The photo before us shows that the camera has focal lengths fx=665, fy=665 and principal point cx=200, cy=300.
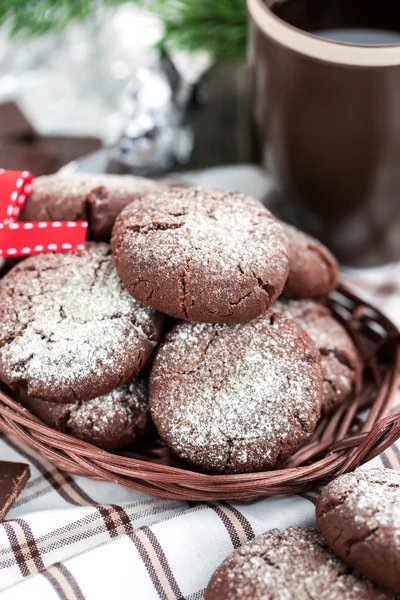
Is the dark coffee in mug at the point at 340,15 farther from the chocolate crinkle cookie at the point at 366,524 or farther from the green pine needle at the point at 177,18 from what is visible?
the chocolate crinkle cookie at the point at 366,524

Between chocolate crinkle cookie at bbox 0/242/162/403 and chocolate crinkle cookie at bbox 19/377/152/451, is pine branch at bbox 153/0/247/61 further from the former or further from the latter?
chocolate crinkle cookie at bbox 19/377/152/451

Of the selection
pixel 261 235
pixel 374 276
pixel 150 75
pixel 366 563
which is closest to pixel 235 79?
pixel 150 75

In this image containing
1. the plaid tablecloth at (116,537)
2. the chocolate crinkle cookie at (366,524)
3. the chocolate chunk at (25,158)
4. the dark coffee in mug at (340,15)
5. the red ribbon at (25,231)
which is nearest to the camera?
the chocolate crinkle cookie at (366,524)

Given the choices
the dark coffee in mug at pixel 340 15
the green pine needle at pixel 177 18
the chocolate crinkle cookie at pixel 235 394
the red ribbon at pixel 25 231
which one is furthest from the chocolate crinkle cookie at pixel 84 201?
the green pine needle at pixel 177 18

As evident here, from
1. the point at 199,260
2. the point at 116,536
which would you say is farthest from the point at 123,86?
the point at 116,536

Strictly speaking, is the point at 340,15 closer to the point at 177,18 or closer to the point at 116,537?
the point at 177,18

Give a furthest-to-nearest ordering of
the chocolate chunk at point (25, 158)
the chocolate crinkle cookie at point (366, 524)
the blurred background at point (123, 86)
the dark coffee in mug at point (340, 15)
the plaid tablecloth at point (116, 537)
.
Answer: the blurred background at point (123, 86), the chocolate chunk at point (25, 158), the dark coffee in mug at point (340, 15), the plaid tablecloth at point (116, 537), the chocolate crinkle cookie at point (366, 524)

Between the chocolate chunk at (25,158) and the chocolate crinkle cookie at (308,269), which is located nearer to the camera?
the chocolate crinkle cookie at (308,269)
